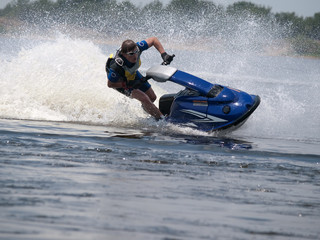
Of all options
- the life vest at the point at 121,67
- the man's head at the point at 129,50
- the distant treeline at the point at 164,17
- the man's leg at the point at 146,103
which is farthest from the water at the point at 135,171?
the distant treeline at the point at 164,17

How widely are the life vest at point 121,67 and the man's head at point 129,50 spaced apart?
83 millimetres

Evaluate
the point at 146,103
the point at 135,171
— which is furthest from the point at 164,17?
the point at 135,171

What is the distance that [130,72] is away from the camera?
7.77 m

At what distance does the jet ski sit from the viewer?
7621 mm

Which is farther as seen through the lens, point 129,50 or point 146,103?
point 146,103

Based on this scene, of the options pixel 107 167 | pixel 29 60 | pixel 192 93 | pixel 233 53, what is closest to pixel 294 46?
pixel 233 53

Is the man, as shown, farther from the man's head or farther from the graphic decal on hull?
the graphic decal on hull

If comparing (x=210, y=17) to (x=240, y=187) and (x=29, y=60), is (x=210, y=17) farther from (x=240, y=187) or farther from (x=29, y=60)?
(x=240, y=187)

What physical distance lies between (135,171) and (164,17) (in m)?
28.3

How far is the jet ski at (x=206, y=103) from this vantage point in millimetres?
7621

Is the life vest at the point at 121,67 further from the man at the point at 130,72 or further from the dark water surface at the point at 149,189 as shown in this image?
the dark water surface at the point at 149,189

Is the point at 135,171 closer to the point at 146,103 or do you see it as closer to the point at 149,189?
the point at 149,189

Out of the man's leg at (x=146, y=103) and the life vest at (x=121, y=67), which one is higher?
the life vest at (x=121, y=67)

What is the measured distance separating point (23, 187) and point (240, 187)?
176cm
